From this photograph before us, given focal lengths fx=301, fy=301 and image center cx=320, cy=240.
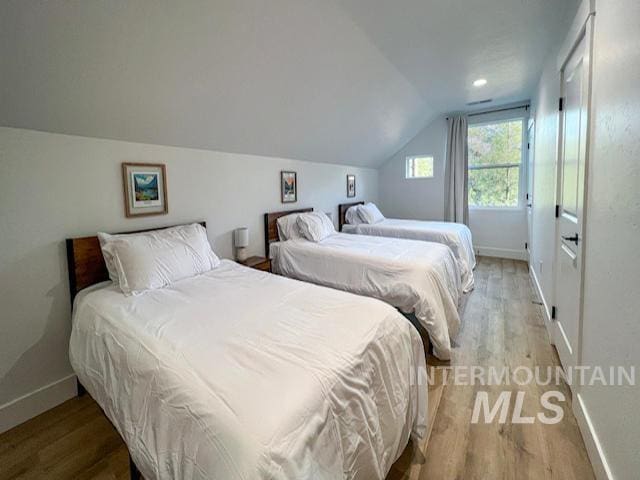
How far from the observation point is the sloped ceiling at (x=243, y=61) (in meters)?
1.58

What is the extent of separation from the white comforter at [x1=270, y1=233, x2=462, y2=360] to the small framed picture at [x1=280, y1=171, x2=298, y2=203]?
67 cm

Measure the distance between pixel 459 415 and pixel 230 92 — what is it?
2.78m

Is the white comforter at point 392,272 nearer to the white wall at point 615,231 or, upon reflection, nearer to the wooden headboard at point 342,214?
the white wall at point 615,231

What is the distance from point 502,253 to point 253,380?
546cm

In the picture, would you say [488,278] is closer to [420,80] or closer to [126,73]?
[420,80]

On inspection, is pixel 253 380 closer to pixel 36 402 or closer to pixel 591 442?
pixel 591 442

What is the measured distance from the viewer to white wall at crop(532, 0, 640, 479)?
1.07 metres

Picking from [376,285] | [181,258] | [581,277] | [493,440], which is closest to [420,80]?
[376,285]

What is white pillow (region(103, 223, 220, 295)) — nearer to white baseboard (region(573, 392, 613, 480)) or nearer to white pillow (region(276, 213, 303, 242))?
white pillow (region(276, 213, 303, 242))

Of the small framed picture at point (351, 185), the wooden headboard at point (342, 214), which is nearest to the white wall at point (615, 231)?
the wooden headboard at point (342, 214)

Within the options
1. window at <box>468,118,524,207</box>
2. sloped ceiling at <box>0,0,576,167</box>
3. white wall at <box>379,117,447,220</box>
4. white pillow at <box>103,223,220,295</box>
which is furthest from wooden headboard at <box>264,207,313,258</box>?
window at <box>468,118,524,207</box>

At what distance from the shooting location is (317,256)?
10.0 ft

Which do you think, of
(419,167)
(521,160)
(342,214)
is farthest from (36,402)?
(521,160)

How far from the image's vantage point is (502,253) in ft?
17.3
